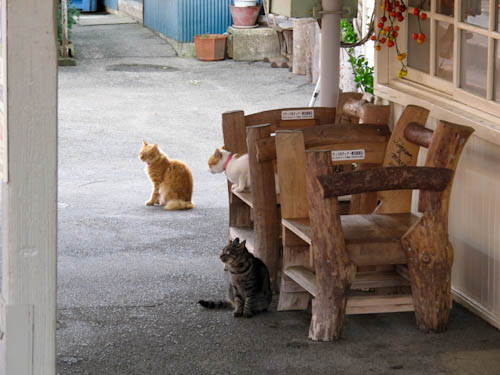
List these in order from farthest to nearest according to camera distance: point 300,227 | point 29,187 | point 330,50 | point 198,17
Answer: point 198,17, point 330,50, point 300,227, point 29,187

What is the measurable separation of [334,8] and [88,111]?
272 inches

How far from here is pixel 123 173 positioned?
9.43 metres

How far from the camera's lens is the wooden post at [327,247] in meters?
4.55

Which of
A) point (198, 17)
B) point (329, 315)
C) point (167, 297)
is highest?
point (198, 17)

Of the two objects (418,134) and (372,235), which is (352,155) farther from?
(372,235)

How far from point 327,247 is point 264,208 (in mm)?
956

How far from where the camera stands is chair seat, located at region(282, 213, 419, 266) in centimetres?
469

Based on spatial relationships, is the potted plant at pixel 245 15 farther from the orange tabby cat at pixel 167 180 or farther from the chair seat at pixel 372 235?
the chair seat at pixel 372 235

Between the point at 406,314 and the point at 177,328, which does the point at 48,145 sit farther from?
the point at 406,314

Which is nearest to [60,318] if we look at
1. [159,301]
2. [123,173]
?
[159,301]

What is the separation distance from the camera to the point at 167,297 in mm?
5691

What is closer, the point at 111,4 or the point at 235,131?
the point at 235,131

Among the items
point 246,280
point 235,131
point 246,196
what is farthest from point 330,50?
point 246,280

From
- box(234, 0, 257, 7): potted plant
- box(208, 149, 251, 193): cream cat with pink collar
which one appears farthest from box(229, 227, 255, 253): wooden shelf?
box(234, 0, 257, 7): potted plant
